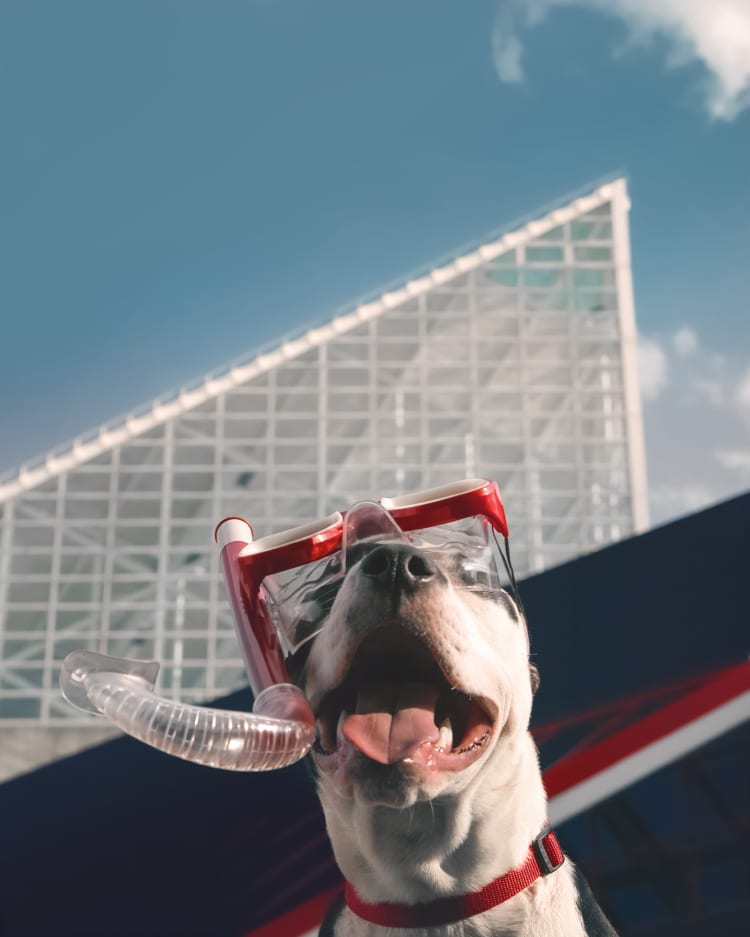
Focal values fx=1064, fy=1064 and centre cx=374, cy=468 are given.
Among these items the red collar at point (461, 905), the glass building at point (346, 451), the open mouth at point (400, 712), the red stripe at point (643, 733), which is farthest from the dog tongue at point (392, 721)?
the glass building at point (346, 451)

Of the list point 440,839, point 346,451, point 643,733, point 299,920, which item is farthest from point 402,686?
point 346,451

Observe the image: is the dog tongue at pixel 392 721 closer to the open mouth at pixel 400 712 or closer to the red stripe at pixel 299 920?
the open mouth at pixel 400 712

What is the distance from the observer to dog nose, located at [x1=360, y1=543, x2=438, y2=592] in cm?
136

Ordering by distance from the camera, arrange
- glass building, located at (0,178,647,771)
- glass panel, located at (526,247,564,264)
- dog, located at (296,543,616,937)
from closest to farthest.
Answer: dog, located at (296,543,616,937)
glass building, located at (0,178,647,771)
glass panel, located at (526,247,564,264)

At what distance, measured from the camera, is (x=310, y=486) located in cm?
2625

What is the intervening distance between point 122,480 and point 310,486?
178 inches

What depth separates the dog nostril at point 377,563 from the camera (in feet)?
4.48

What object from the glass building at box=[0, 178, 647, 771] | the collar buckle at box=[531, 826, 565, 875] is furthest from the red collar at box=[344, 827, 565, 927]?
the glass building at box=[0, 178, 647, 771]

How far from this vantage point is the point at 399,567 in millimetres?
1359

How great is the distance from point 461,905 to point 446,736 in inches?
10.9

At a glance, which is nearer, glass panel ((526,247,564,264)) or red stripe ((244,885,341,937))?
red stripe ((244,885,341,937))

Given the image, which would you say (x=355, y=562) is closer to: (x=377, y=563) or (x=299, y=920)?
(x=377, y=563)

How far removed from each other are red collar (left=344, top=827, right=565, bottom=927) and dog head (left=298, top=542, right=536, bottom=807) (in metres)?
0.17

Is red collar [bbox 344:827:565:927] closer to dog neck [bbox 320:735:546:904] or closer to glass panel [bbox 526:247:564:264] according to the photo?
dog neck [bbox 320:735:546:904]
